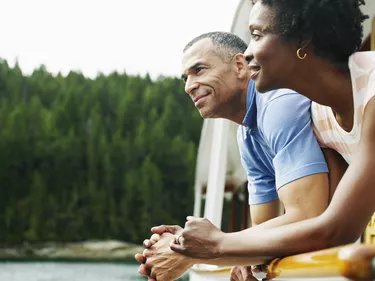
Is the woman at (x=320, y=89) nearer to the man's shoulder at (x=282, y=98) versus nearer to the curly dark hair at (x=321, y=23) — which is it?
the curly dark hair at (x=321, y=23)

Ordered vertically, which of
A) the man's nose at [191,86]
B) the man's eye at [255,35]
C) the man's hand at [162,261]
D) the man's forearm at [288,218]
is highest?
the man's eye at [255,35]

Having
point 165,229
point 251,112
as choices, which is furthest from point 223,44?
point 165,229

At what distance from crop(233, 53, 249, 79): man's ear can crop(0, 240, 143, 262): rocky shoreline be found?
31.4 m

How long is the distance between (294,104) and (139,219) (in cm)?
3246

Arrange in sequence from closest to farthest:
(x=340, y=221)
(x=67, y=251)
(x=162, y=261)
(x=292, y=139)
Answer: (x=340, y=221), (x=292, y=139), (x=162, y=261), (x=67, y=251)

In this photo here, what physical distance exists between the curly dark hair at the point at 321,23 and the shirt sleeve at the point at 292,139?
0.17 meters

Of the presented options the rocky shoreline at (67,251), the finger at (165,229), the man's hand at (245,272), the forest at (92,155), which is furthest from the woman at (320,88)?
the rocky shoreline at (67,251)

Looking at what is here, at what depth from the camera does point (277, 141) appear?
1.22 metres

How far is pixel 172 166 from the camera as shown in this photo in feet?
112

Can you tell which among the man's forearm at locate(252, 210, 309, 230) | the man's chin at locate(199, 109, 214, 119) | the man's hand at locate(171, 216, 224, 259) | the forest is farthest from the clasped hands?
the forest

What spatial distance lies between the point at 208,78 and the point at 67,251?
108 ft

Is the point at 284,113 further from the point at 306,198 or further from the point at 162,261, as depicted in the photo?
the point at 162,261

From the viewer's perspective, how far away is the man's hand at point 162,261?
129 centimetres

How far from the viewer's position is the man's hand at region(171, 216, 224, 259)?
109 cm
